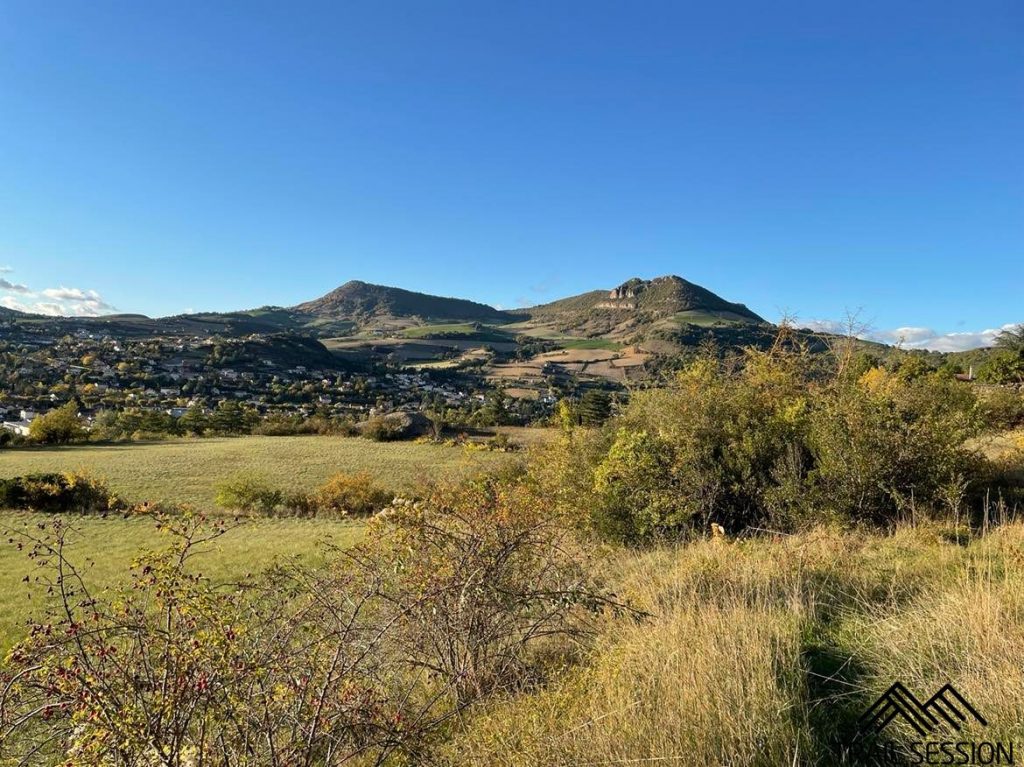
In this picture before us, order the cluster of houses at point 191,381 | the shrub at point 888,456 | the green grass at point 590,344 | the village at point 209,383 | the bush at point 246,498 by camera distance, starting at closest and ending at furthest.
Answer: the shrub at point 888,456 < the bush at point 246,498 < the village at point 209,383 < the cluster of houses at point 191,381 < the green grass at point 590,344

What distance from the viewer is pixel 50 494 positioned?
27594 mm

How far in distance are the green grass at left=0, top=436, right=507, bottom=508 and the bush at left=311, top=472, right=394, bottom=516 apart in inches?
85.4

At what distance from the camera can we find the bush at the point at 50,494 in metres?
27.6

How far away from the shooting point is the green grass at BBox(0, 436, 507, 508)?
3644 centimetres

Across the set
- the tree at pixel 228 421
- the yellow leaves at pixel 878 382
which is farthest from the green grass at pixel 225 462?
the yellow leaves at pixel 878 382

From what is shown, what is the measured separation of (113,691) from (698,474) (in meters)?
10.3

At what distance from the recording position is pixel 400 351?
6043 inches

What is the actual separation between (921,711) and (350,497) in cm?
3150

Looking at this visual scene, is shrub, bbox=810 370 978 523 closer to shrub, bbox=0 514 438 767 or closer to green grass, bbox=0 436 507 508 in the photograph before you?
shrub, bbox=0 514 438 767

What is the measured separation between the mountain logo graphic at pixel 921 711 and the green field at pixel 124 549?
9755 millimetres

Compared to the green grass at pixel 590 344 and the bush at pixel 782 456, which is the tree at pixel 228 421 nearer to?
the bush at pixel 782 456

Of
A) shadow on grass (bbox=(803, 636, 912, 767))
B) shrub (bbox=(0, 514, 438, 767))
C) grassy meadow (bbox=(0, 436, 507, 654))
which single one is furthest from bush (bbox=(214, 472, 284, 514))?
shadow on grass (bbox=(803, 636, 912, 767))

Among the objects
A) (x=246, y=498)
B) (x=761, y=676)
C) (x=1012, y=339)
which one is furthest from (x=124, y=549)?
(x=1012, y=339)

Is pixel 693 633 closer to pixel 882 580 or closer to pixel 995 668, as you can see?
→ pixel 995 668
